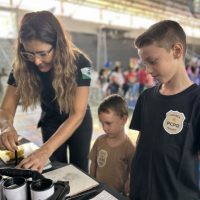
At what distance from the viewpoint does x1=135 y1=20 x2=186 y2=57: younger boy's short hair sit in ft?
3.09

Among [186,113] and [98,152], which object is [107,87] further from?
[186,113]

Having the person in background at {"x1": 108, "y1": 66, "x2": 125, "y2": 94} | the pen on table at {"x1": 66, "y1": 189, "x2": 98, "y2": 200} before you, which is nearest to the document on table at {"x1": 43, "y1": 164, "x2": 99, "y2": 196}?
the pen on table at {"x1": 66, "y1": 189, "x2": 98, "y2": 200}

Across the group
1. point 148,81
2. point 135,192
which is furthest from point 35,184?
point 148,81

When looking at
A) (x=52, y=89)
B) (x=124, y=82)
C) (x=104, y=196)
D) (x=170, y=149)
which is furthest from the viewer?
(x=124, y=82)

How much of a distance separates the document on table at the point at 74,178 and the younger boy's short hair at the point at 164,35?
1.80 ft

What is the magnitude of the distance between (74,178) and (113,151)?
0.42 m

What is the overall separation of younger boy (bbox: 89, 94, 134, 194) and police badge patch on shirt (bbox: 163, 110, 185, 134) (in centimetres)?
42

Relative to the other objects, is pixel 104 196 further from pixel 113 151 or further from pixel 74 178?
pixel 113 151

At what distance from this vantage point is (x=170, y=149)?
3.09 ft

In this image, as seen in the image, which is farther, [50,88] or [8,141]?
[50,88]

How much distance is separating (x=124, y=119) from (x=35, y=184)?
81 cm

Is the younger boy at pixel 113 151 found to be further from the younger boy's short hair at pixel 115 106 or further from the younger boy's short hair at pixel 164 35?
the younger boy's short hair at pixel 164 35

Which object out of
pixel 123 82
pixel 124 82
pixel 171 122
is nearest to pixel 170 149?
pixel 171 122

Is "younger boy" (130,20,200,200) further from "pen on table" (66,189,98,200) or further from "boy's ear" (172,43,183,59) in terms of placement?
"pen on table" (66,189,98,200)
